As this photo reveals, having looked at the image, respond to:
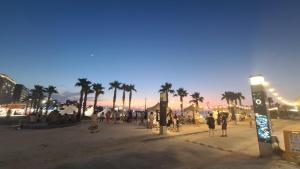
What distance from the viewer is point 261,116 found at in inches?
399

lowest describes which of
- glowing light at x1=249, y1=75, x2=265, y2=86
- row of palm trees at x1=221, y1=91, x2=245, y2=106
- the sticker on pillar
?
the sticker on pillar

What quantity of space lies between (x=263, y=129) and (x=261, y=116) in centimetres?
71

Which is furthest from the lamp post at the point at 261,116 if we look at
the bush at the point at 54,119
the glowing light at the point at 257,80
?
the bush at the point at 54,119

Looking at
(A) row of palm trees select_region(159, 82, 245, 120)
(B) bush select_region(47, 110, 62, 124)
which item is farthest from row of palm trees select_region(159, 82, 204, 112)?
(B) bush select_region(47, 110, 62, 124)

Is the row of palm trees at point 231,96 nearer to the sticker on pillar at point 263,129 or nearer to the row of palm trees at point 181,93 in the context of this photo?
the row of palm trees at point 181,93

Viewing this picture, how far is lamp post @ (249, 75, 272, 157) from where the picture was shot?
377 inches

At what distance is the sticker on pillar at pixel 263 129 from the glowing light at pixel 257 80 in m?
1.81

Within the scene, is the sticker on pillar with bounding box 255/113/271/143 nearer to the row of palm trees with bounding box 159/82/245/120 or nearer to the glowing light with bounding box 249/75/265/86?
the glowing light with bounding box 249/75/265/86

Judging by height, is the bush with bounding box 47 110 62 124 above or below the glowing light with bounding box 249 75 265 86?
below

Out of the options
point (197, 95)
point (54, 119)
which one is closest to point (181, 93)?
point (197, 95)

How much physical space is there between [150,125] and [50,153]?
13378 millimetres

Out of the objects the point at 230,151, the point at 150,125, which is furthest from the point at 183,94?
the point at 230,151

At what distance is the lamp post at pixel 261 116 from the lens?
9.58 metres

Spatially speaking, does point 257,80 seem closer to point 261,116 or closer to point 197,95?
point 261,116
